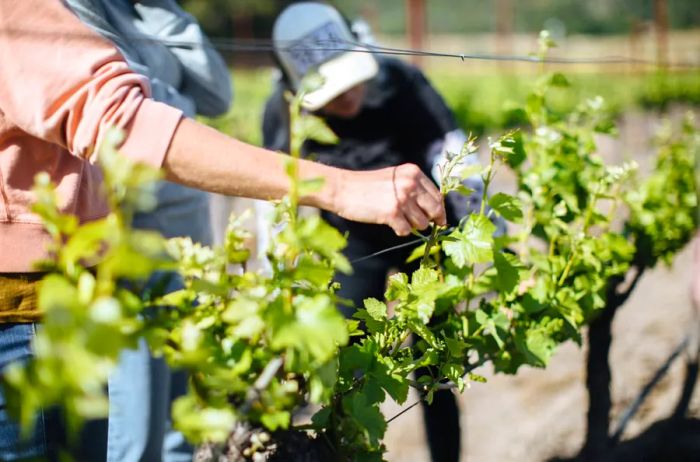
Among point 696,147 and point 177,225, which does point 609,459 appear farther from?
point 177,225

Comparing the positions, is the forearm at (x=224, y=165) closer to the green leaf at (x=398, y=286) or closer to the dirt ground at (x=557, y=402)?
the green leaf at (x=398, y=286)

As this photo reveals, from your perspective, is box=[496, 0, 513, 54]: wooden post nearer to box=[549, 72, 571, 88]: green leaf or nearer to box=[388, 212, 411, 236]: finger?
box=[549, 72, 571, 88]: green leaf

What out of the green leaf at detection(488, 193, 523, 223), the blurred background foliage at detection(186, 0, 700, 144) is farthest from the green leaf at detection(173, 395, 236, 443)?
the blurred background foliage at detection(186, 0, 700, 144)

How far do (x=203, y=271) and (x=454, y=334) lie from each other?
1.86ft

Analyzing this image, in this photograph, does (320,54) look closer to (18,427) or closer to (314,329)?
(18,427)

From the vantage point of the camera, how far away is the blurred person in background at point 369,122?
7.69 ft

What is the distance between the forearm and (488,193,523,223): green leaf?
1.49 feet

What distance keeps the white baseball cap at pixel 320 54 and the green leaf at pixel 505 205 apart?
97cm

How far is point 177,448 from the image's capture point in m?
2.11

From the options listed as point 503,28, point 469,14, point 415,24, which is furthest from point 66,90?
point 469,14

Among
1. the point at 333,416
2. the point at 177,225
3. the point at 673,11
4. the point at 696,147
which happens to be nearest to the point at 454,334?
the point at 333,416

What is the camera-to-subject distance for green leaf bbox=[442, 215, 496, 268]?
4.34 feet

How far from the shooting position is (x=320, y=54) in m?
2.39

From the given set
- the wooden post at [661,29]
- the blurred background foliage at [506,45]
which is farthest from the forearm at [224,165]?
the wooden post at [661,29]
